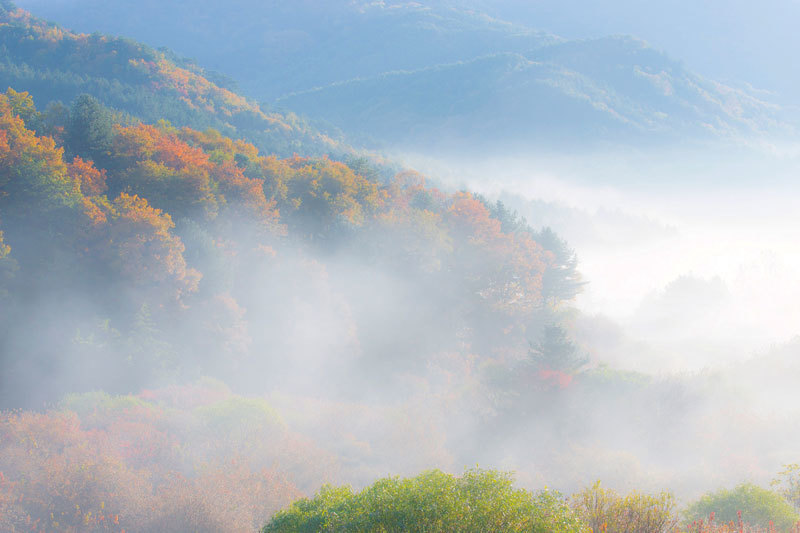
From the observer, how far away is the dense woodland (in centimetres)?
2139

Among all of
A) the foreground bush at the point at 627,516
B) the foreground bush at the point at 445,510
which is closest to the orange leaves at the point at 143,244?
the foreground bush at the point at 445,510

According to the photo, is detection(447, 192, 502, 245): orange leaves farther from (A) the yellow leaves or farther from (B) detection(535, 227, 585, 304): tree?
(A) the yellow leaves

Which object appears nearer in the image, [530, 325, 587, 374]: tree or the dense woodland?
the dense woodland

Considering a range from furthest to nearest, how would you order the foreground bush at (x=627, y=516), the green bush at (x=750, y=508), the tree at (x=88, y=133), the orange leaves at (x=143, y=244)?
the tree at (x=88, y=133) < the orange leaves at (x=143, y=244) < the green bush at (x=750, y=508) < the foreground bush at (x=627, y=516)

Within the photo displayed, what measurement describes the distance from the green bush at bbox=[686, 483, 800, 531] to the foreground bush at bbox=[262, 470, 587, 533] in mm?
11659

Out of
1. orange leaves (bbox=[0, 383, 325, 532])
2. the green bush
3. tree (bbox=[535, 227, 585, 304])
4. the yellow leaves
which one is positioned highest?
tree (bbox=[535, 227, 585, 304])

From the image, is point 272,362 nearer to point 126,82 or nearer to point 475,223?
point 475,223

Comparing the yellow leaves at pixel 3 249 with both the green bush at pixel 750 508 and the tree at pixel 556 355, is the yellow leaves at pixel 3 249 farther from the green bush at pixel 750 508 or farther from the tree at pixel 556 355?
the tree at pixel 556 355

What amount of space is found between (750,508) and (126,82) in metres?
137

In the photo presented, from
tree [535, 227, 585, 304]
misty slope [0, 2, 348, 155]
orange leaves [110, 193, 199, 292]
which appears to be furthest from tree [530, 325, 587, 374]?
misty slope [0, 2, 348, 155]

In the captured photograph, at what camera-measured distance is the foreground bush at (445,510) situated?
11.8m

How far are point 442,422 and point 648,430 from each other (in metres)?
18.5

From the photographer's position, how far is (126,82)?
119 m

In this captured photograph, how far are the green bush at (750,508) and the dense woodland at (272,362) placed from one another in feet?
0.39
